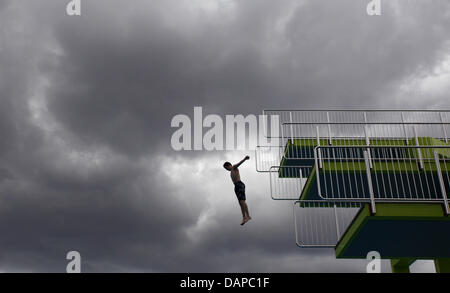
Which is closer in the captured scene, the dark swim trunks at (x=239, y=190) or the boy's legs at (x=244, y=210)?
the boy's legs at (x=244, y=210)

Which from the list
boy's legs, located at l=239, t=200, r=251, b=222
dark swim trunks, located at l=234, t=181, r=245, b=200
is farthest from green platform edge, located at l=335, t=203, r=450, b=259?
dark swim trunks, located at l=234, t=181, r=245, b=200

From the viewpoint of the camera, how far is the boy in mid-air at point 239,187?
938 centimetres

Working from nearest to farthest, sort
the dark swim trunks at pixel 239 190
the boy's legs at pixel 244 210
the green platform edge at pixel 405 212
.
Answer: the green platform edge at pixel 405 212 < the boy's legs at pixel 244 210 < the dark swim trunks at pixel 239 190

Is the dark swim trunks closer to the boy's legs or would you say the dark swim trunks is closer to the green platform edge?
the boy's legs

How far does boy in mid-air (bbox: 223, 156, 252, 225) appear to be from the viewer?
30.8 ft

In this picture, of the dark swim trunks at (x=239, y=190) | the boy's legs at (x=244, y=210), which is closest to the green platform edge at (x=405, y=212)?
the boy's legs at (x=244, y=210)

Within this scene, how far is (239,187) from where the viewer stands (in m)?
9.61

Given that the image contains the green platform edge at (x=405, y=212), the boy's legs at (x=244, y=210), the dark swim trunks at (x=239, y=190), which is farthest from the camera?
the dark swim trunks at (x=239, y=190)

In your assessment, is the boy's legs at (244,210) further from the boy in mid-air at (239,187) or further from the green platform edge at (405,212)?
the green platform edge at (405,212)

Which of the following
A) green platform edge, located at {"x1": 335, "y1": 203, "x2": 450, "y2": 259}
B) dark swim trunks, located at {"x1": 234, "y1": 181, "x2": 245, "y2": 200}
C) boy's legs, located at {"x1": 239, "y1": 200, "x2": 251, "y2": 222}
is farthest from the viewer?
dark swim trunks, located at {"x1": 234, "y1": 181, "x2": 245, "y2": 200}

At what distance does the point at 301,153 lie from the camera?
14742 mm

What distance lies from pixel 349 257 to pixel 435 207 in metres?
2.76
